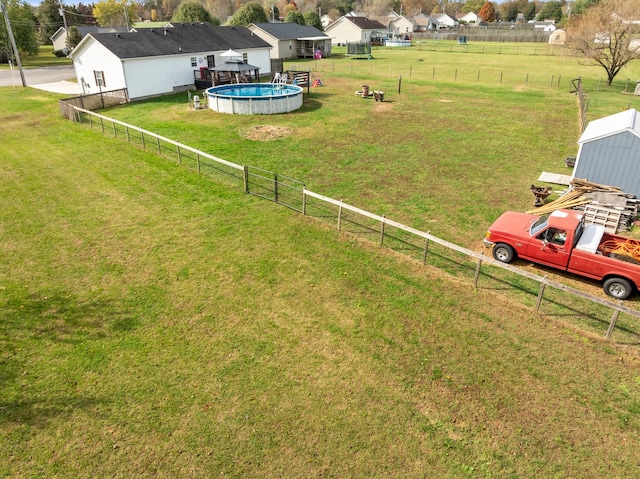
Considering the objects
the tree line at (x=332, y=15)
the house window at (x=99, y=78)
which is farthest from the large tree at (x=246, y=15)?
the house window at (x=99, y=78)

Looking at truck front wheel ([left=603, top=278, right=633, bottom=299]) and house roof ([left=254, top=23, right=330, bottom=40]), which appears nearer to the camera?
truck front wheel ([left=603, top=278, right=633, bottom=299])

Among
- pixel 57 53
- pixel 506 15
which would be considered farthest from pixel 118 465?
pixel 506 15

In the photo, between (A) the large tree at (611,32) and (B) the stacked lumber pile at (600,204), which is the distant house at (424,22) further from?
(B) the stacked lumber pile at (600,204)

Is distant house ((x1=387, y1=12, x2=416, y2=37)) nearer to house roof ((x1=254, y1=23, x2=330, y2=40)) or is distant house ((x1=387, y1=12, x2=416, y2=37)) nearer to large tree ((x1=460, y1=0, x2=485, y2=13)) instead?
house roof ((x1=254, y1=23, x2=330, y2=40))

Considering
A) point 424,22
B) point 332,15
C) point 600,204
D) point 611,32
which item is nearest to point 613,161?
point 600,204

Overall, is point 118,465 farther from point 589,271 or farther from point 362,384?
point 589,271

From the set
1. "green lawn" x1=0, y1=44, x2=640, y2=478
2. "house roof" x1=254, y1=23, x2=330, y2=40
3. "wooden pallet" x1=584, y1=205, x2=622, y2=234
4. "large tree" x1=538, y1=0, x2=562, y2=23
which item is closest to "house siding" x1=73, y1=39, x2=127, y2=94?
"green lawn" x1=0, y1=44, x2=640, y2=478
